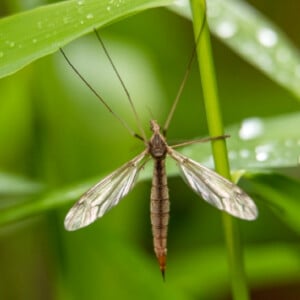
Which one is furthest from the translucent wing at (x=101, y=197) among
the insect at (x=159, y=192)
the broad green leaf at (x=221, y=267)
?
the broad green leaf at (x=221, y=267)

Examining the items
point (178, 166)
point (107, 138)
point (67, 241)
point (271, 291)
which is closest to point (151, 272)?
point (67, 241)

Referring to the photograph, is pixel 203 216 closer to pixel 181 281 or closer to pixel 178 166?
pixel 181 281

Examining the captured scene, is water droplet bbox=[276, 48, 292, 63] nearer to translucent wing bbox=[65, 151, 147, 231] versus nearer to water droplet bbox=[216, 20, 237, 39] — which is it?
water droplet bbox=[216, 20, 237, 39]

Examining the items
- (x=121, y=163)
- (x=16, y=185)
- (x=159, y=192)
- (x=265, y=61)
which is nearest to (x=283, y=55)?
(x=265, y=61)

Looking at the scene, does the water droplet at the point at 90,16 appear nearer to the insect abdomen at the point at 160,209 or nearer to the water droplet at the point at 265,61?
the insect abdomen at the point at 160,209

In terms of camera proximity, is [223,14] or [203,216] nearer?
[223,14]

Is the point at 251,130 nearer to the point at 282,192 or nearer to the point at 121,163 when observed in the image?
the point at 282,192

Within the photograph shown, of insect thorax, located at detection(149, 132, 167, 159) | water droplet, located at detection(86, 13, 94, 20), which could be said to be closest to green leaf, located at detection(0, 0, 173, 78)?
water droplet, located at detection(86, 13, 94, 20)
